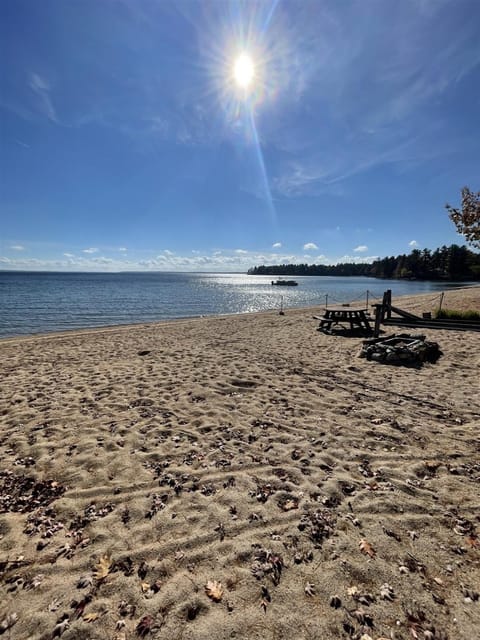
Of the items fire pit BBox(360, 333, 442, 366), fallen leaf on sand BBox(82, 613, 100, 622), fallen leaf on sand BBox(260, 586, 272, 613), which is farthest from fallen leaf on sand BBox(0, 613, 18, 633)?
fire pit BBox(360, 333, 442, 366)

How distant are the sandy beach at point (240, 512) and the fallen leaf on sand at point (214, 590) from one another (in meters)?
0.01

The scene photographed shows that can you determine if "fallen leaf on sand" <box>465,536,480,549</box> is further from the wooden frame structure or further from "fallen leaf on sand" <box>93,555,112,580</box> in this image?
the wooden frame structure

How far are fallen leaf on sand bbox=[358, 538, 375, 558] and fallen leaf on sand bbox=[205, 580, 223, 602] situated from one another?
136cm

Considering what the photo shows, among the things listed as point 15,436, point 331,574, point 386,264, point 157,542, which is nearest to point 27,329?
point 15,436

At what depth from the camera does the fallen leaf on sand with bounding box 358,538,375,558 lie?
8.71ft

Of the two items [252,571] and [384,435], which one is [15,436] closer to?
[252,571]

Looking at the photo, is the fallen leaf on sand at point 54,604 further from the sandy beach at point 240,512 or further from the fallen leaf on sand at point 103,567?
the fallen leaf on sand at point 103,567

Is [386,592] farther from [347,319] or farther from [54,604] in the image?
[347,319]

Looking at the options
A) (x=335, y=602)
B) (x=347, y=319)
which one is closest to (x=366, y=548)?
(x=335, y=602)

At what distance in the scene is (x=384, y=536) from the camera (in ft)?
9.28

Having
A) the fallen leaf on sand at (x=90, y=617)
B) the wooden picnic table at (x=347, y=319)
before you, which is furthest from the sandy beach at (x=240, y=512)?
the wooden picnic table at (x=347, y=319)

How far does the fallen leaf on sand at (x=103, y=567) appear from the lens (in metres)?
2.46

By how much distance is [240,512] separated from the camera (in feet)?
10.2

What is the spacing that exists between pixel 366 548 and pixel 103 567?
7.94 feet
